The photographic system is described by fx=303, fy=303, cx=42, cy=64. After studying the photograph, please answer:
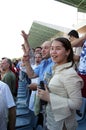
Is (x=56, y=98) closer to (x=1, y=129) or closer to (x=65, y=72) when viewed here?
(x=65, y=72)

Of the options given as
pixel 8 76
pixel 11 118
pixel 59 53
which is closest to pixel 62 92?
pixel 59 53

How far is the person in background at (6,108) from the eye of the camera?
2.96 m

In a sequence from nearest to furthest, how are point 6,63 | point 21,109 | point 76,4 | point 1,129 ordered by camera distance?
point 1,129 → point 21,109 → point 6,63 → point 76,4

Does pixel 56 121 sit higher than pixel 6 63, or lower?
lower

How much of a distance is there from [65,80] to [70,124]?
38 cm

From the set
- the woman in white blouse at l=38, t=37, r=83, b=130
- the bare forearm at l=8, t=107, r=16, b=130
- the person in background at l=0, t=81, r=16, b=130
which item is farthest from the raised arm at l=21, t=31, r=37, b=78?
the woman in white blouse at l=38, t=37, r=83, b=130

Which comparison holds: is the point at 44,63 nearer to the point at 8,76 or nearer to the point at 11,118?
the point at 11,118

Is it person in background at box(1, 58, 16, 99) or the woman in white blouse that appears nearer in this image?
the woman in white blouse

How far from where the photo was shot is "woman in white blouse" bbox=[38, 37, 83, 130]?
2.49 metres

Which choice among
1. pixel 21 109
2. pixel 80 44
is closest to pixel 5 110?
pixel 80 44

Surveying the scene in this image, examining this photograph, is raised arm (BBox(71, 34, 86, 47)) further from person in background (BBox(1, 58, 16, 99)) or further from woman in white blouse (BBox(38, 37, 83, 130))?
person in background (BBox(1, 58, 16, 99))

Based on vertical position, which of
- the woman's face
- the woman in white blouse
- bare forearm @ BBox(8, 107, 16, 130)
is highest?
the woman's face

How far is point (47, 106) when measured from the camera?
2.66m

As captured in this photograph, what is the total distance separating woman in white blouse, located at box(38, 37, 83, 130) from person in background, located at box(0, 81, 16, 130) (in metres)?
0.51
